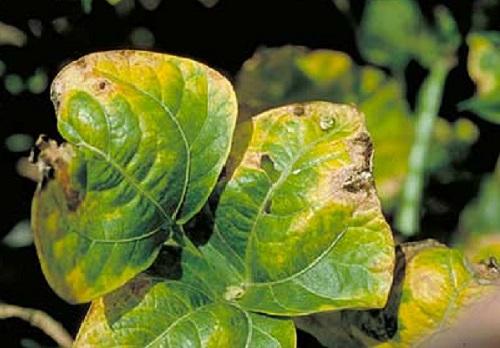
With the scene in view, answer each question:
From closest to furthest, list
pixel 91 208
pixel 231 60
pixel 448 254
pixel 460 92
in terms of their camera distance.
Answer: pixel 91 208 → pixel 448 254 → pixel 231 60 → pixel 460 92

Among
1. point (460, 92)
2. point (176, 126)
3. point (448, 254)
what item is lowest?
point (460, 92)

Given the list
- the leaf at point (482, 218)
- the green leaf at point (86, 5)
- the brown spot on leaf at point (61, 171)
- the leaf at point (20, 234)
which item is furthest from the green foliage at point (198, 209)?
the leaf at point (482, 218)

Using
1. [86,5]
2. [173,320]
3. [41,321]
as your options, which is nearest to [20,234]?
[41,321]

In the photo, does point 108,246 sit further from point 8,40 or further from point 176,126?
point 8,40

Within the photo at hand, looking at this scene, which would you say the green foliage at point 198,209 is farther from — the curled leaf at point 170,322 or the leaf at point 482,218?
the leaf at point 482,218

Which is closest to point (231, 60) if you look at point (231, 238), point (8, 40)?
point (8, 40)

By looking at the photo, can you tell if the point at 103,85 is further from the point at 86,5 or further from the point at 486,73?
the point at 486,73

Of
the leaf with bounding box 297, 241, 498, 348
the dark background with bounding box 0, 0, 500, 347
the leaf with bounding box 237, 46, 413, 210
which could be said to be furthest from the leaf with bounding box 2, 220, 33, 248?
the leaf with bounding box 297, 241, 498, 348
